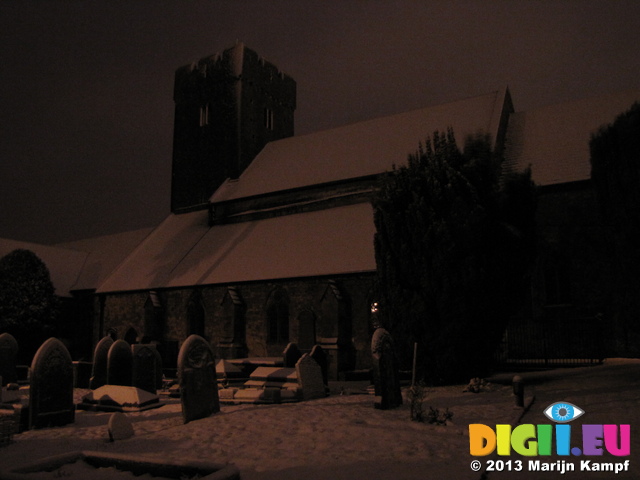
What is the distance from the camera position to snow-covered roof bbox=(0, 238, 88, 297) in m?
32.1

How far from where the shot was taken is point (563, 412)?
936cm

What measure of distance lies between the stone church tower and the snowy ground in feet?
68.8

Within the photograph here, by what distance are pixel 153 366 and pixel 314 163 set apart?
1514 cm

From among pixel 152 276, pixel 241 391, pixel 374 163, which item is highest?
pixel 374 163

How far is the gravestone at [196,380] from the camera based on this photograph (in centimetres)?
1023

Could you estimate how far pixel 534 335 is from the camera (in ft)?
59.4

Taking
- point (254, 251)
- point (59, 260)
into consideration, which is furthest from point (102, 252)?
point (254, 251)

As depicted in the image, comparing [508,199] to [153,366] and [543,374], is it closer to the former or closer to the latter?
[543,374]

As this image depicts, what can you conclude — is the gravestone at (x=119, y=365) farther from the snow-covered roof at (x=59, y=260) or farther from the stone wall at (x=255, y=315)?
the snow-covered roof at (x=59, y=260)

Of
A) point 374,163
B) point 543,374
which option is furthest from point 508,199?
point 374,163

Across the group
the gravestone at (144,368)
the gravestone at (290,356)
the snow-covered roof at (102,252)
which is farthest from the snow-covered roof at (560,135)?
the snow-covered roof at (102,252)

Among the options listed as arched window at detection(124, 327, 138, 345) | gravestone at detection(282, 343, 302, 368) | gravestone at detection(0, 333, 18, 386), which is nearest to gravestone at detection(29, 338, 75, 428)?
gravestone at detection(0, 333, 18, 386)

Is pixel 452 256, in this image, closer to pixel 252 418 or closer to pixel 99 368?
pixel 252 418
